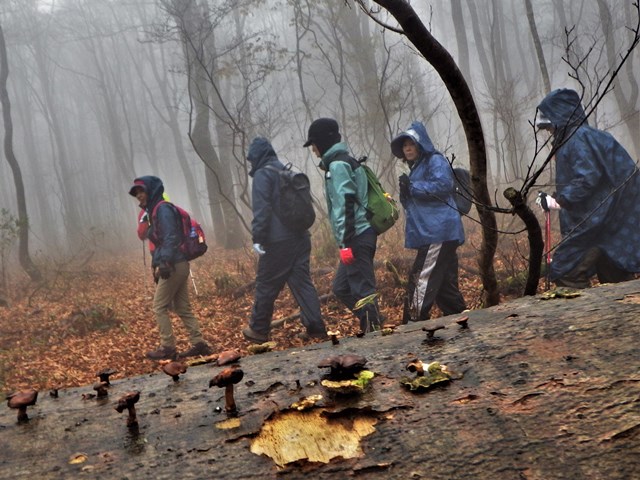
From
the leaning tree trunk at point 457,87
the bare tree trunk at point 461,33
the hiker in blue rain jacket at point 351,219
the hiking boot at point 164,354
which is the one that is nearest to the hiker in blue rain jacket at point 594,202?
the leaning tree trunk at point 457,87

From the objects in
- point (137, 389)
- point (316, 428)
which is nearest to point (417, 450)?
point (316, 428)

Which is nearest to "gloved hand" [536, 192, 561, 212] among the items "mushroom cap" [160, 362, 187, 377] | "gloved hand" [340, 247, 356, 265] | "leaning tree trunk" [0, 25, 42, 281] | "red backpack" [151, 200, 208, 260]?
"gloved hand" [340, 247, 356, 265]

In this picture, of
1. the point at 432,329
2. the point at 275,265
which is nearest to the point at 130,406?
the point at 432,329

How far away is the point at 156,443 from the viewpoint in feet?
3.89

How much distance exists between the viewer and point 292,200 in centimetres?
485

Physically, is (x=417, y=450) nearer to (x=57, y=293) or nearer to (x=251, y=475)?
(x=251, y=475)

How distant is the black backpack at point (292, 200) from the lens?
4844 millimetres

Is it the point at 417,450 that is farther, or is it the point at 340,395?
the point at 340,395

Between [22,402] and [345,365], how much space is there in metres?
1.02

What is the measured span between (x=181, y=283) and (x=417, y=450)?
4.79 m

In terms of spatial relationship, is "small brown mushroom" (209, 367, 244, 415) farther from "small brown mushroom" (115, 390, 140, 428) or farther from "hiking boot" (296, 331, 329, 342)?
"hiking boot" (296, 331, 329, 342)

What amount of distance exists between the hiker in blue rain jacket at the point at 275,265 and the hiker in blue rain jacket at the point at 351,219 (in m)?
0.53

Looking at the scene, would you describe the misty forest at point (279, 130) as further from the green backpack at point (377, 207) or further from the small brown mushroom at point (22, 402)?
the small brown mushroom at point (22, 402)

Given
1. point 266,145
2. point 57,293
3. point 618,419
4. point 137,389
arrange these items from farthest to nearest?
point 57,293
point 266,145
point 137,389
point 618,419
